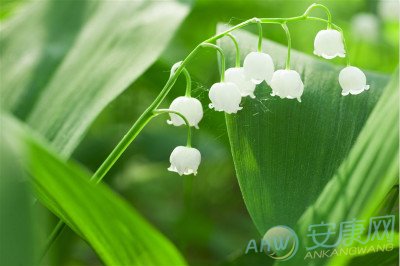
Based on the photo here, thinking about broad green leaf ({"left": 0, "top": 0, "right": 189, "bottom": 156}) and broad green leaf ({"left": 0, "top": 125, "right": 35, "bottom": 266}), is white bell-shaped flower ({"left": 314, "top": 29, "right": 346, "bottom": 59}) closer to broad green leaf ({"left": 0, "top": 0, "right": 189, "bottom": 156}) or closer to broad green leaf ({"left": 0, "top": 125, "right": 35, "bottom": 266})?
broad green leaf ({"left": 0, "top": 0, "right": 189, "bottom": 156})

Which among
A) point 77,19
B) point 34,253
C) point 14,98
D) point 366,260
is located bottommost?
point 366,260

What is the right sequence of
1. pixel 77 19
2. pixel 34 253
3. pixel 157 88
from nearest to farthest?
pixel 34 253, pixel 77 19, pixel 157 88

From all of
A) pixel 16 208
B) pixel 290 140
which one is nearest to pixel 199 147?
pixel 290 140

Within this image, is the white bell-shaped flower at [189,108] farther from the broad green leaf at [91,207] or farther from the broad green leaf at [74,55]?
the broad green leaf at [91,207]

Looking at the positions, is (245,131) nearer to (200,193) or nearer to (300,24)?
(300,24)

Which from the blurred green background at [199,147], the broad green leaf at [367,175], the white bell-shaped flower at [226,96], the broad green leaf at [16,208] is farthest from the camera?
the blurred green background at [199,147]

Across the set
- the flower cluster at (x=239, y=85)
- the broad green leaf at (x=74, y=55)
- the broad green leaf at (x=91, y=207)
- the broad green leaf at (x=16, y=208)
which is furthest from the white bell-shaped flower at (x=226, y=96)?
the broad green leaf at (x=16, y=208)

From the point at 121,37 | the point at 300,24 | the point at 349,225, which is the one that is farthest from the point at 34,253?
the point at 300,24
